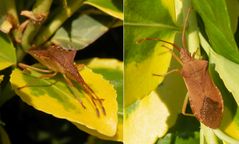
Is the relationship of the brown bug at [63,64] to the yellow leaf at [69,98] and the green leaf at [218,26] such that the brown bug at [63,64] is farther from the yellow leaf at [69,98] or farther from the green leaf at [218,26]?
the green leaf at [218,26]

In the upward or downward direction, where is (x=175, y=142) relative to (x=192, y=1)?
downward

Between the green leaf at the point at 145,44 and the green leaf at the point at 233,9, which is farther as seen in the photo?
the green leaf at the point at 233,9

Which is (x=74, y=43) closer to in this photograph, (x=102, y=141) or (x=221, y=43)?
(x=102, y=141)

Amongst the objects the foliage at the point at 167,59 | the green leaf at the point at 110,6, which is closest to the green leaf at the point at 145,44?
the foliage at the point at 167,59

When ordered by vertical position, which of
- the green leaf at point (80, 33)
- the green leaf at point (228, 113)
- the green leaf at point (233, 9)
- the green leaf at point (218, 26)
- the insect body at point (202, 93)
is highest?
the green leaf at point (218, 26)

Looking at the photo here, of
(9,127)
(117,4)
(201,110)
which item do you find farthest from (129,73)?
(9,127)

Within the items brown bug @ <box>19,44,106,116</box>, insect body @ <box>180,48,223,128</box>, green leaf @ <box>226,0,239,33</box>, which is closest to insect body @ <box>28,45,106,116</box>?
brown bug @ <box>19,44,106,116</box>
